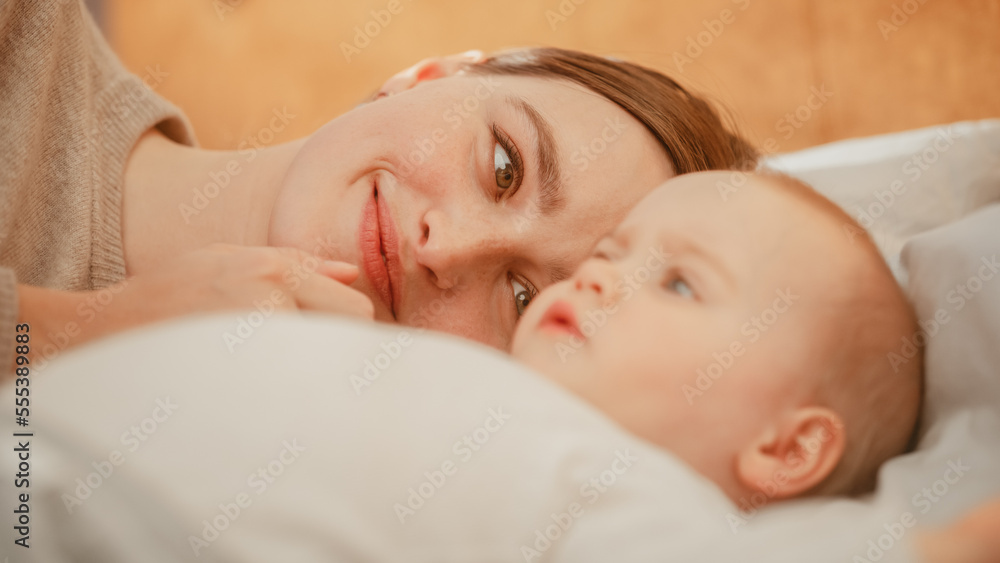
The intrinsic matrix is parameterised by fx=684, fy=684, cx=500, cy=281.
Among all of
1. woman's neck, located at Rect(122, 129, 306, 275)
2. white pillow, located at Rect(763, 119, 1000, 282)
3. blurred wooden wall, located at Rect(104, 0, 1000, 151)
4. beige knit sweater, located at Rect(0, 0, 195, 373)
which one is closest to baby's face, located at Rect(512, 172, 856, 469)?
white pillow, located at Rect(763, 119, 1000, 282)

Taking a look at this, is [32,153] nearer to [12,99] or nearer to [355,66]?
[12,99]

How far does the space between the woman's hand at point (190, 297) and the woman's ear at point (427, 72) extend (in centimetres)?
60

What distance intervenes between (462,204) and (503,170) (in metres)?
0.08

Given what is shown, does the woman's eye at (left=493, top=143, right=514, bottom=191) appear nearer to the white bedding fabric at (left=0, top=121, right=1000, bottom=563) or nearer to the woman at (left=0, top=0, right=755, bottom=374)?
the woman at (left=0, top=0, right=755, bottom=374)

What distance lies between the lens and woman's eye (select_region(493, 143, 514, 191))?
96 centimetres

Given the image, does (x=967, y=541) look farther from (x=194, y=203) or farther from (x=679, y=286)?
(x=194, y=203)

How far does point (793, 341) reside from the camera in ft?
2.25

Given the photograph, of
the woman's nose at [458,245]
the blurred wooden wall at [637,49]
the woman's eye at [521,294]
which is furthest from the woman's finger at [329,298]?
A: the blurred wooden wall at [637,49]

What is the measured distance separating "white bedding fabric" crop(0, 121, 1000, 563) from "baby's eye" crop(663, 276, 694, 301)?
229 mm

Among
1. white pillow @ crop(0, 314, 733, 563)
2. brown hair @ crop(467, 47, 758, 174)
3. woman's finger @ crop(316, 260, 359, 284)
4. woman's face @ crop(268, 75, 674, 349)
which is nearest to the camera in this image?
white pillow @ crop(0, 314, 733, 563)

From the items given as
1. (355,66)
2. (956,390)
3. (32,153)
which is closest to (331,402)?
(956,390)

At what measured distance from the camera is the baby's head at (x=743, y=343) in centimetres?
68

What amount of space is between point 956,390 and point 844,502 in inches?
11.0

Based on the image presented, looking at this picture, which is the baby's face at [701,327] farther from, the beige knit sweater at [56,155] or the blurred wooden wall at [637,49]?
the blurred wooden wall at [637,49]
